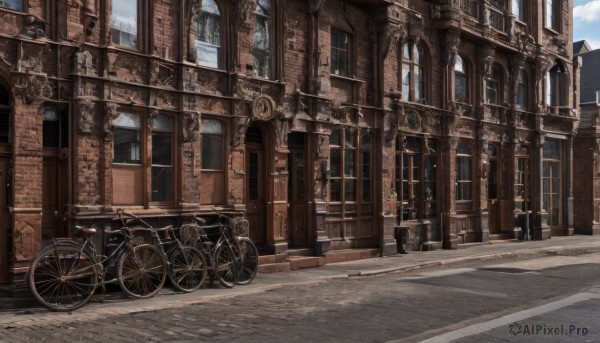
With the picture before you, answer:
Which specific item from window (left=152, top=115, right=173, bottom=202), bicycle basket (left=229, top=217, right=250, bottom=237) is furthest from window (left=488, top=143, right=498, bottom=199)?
window (left=152, top=115, right=173, bottom=202)

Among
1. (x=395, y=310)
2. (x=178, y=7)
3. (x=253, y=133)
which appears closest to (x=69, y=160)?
(x=178, y=7)

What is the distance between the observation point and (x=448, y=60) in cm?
2088

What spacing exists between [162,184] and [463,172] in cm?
1256

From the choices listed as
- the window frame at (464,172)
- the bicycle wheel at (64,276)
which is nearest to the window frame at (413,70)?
the window frame at (464,172)

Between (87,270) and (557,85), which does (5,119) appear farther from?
(557,85)

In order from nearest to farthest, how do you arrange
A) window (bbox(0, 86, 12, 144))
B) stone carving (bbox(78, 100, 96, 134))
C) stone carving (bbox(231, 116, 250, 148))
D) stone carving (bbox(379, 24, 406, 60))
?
window (bbox(0, 86, 12, 144)) → stone carving (bbox(78, 100, 96, 134)) → stone carving (bbox(231, 116, 250, 148)) → stone carving (bbox(379, 24, 406, 60))

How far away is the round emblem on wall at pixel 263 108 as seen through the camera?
14.4 meters

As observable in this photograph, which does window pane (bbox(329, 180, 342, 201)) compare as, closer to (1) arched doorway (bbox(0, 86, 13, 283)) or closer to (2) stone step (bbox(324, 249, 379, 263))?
A: (2) stone step (bbox(324, 249, 379, 263))

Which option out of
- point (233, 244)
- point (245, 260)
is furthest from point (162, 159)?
point (245, 260)

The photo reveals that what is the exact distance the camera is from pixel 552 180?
2702 centimetres

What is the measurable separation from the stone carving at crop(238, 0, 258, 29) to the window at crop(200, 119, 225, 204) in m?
2.30

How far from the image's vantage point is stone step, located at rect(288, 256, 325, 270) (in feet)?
49.4

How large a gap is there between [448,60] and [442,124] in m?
2.07

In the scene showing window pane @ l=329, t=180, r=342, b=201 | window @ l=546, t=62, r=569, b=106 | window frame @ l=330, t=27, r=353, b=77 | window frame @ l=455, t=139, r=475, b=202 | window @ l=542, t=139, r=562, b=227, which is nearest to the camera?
window pane @ l=329, t=180, r=342, b=201
